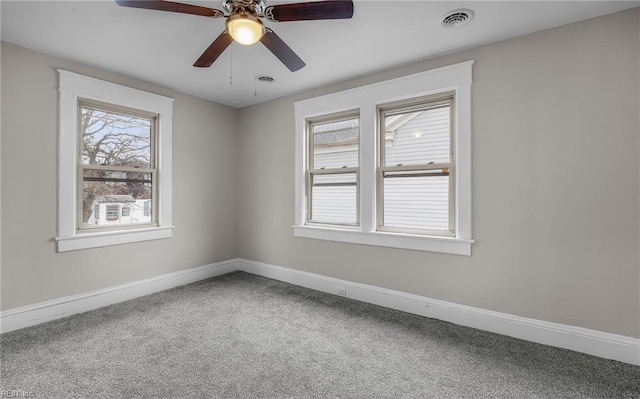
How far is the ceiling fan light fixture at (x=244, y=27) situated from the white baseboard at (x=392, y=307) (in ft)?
9.06

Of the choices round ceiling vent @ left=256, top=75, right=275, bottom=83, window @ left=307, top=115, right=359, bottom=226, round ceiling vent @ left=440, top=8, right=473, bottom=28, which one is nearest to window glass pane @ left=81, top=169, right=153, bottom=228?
round ceiling vent @ left=256, top=75, right=275, bottom=83

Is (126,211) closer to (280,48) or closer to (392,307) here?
(280,48)

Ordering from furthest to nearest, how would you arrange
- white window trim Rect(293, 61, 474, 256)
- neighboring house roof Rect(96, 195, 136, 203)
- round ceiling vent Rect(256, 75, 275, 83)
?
round ceiling vent Rect(256, 75, 275, 83) → neighboring house roof Rect(96, 195, 136, 203) → white window trim Rect(293, 61, 474, 256)

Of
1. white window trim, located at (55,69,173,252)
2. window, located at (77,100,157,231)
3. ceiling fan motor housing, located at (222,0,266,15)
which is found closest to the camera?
ceiling fan motor housing, located at (222,0,266,15)

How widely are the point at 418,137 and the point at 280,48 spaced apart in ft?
5.92

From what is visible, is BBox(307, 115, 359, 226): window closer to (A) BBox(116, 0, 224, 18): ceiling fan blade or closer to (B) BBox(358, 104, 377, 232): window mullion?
(B) BBox(358, 104, 377, 232): window mullion

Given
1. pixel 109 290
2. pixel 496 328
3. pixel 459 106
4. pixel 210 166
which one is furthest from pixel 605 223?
pixel 109 290

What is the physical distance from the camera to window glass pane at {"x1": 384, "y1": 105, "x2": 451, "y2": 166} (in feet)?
10.2

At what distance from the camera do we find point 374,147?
3.46 metres

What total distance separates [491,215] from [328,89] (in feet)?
7.82

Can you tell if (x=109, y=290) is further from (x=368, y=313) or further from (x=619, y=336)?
(x=619, y=336)

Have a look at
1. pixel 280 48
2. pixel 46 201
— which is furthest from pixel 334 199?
pixel 46 201

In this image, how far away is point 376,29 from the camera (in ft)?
8.28

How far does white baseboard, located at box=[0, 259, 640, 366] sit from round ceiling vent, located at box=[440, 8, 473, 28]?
250 cm
